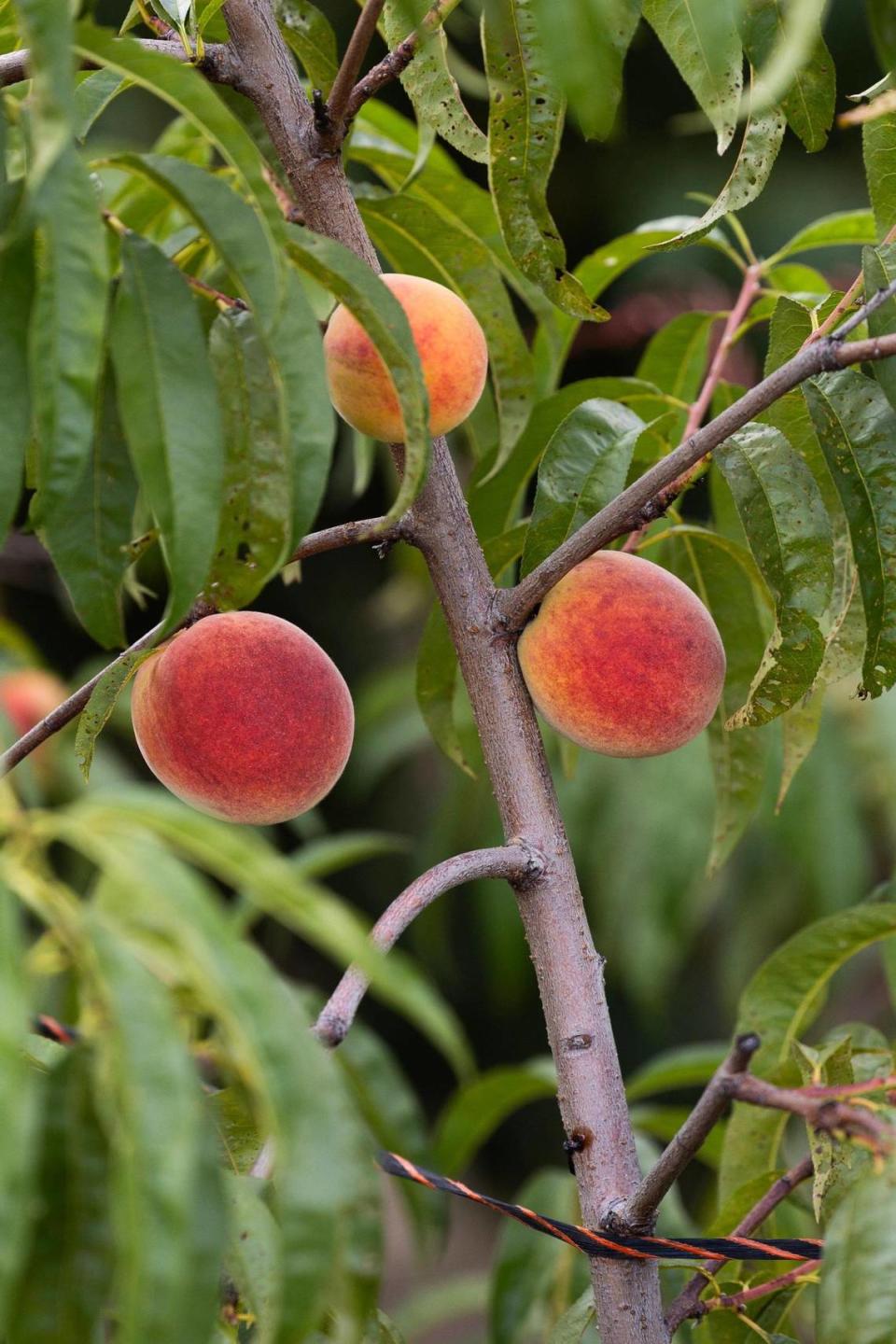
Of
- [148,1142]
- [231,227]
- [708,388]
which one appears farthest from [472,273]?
[148,1142]

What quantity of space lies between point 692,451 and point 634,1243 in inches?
17.1

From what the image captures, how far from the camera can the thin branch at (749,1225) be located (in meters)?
0.81

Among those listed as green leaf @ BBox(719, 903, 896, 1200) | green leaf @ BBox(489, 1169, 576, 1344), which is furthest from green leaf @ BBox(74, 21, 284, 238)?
green leaf @ BBox(489, 1169, 576, 1344)

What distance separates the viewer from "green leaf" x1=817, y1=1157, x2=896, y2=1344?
1.95 ft

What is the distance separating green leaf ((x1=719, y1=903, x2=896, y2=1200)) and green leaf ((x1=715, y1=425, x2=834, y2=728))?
0.18 meters

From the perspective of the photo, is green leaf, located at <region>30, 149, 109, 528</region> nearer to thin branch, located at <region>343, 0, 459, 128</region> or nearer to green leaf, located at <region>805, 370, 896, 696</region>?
thin branch, located at <region>343, 0, 459, 128</region>

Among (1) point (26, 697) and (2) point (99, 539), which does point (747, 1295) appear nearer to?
(2) point (99, 539)

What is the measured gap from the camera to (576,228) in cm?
352

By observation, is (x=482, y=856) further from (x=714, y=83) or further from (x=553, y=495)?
(x=714, y=83)

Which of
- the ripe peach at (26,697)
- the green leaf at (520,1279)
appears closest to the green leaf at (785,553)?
the green leaf at (520,1279)

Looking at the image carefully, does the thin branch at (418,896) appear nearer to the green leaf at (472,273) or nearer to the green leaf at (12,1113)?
the green leaf at (12,1113)

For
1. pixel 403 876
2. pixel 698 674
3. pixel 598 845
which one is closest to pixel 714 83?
pixel 698 674

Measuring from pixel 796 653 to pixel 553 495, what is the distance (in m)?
0.19

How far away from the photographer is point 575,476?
87cm
